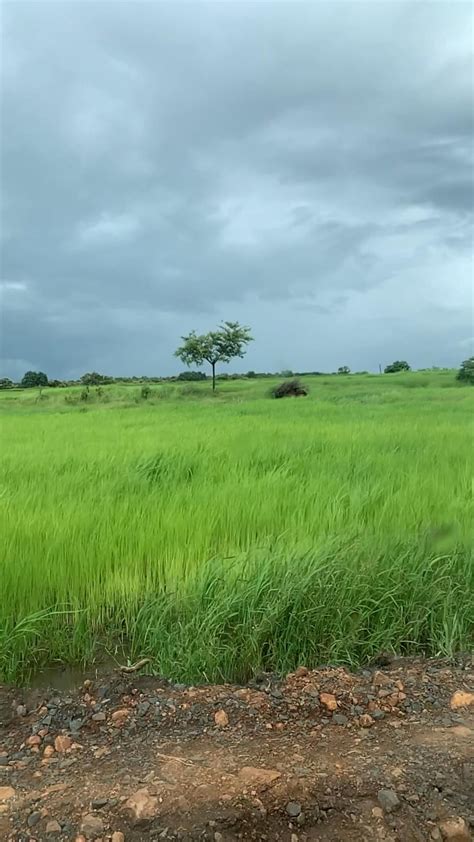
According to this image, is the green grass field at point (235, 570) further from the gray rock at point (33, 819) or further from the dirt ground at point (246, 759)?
the gray rock at point (33, 819)

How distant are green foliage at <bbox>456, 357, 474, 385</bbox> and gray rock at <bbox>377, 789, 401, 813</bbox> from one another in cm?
3545

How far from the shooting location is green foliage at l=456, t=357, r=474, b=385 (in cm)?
3495

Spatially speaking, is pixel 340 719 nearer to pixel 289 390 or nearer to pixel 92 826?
pixel 92 826

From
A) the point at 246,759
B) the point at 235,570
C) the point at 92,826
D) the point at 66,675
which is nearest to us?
the point at 92,826

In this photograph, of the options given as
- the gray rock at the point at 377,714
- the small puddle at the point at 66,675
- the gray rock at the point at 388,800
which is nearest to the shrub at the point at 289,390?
the small puddle at the point at 66,675

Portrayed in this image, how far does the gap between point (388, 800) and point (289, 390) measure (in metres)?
30.4

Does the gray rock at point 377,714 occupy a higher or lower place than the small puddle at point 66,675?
higher

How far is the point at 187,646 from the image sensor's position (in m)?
2.69

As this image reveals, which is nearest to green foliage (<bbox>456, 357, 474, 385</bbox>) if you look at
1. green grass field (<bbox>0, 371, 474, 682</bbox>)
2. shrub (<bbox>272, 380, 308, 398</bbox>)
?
shrub (<bbox>272, 380, 308, 398</bbox>)

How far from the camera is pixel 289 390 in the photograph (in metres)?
32.0

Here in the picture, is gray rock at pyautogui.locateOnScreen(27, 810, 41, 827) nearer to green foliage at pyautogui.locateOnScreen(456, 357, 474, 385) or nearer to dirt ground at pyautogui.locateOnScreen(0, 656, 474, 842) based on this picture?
dirt ground at pyautogui.locateOnScreen(0, 656, 474, 842)

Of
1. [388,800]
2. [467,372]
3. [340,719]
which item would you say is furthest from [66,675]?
[467,372]

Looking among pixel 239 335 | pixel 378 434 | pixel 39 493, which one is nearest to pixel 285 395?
pixel 239 335

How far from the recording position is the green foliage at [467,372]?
34947 mm
